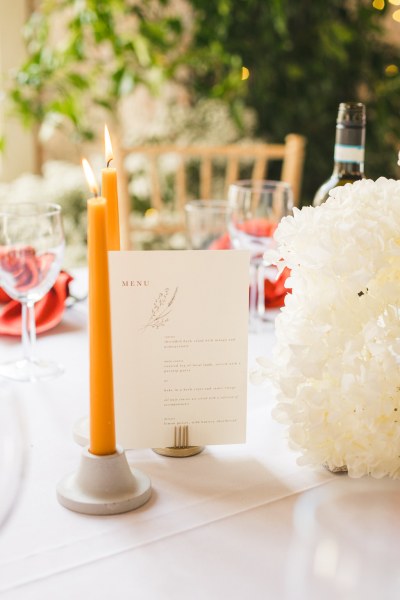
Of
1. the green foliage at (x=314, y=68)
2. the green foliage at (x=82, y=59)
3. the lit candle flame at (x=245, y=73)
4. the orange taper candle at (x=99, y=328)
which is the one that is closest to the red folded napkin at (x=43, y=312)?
the orange taper candle at (x=99, y=328)

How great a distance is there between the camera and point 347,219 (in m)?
0.72

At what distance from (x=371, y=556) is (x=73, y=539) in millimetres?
246

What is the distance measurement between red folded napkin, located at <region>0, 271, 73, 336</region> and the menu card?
0.47 metres

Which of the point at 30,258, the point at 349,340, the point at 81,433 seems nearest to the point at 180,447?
the point at 81,433

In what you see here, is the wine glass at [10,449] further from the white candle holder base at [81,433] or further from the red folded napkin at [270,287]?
the red folded napkin at [270,287]

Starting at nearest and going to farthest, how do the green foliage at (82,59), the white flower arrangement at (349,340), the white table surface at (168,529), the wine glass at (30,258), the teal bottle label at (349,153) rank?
the white table surface at (168,529) < the white flower arrangement at (349,340) < the wine glass at (30,258) < the teal bottle label at (349,153) < the green foliage at (82,59)

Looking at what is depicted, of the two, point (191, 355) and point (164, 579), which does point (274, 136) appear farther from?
point (164, 579)

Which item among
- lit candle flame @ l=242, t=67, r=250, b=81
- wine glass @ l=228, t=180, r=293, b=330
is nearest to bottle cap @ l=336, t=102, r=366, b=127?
wine glass @ l=228, t=180, r=293, b=330

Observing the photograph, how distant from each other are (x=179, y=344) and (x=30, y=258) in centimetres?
35

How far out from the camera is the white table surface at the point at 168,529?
1.93ft

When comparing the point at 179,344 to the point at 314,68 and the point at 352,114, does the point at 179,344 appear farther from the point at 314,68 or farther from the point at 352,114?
the point at 314,68

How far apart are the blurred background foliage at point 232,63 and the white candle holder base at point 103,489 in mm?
2214

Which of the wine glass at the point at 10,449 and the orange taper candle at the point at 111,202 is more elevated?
the orange taper candle at the point at 111,202

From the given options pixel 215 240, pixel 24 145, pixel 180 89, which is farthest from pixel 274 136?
pixel 215 240
